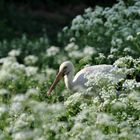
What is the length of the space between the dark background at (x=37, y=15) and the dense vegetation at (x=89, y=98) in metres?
4.76

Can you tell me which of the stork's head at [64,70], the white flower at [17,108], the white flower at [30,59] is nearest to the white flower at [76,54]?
the white flower at [30,59]

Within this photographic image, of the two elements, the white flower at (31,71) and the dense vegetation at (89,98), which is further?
the white flower at (31,71)

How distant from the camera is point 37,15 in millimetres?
18375

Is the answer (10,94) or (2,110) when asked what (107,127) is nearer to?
(2,110)

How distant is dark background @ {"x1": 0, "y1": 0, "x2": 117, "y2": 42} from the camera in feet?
54.8

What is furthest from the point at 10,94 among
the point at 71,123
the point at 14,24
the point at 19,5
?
the point at 19,5

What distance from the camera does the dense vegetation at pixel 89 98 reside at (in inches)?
272

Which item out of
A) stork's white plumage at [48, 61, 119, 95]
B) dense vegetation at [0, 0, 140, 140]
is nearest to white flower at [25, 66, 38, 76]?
dense vegetation at [0, 0, 140, 140]

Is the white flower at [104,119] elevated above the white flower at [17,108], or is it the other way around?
the white flower at [17,108]

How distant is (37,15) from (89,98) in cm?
1034

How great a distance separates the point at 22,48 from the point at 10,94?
494 centimetres

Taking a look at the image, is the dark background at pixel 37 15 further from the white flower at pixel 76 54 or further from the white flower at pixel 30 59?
the white flower at pixel 76 54

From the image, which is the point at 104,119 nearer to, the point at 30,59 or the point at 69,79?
the point at 69,79

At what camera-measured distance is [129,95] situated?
23.7 feet
